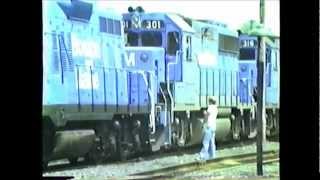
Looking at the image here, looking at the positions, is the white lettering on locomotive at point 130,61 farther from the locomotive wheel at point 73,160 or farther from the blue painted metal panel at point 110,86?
the locomotive wheel at point 73,160

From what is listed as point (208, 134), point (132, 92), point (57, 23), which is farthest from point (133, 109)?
point (57, 23)

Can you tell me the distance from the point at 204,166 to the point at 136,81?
1.57ft

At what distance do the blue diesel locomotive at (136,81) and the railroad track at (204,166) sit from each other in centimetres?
9

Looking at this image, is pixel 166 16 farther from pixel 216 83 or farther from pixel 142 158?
pixel 142 158

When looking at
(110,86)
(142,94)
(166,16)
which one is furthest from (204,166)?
(166,16)

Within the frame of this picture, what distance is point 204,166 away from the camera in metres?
2.30

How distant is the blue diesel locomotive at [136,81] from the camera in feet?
6.88

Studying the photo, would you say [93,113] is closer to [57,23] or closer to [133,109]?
[133,109]

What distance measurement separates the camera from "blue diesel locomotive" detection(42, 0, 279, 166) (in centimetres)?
210

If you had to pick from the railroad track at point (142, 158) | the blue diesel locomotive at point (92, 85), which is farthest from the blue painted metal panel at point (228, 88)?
the blue diesel locomotive at point (92, 85)

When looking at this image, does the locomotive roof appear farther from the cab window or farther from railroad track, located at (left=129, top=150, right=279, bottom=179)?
railroad track, located at (left=129, top=150, right=279, bottom=179)

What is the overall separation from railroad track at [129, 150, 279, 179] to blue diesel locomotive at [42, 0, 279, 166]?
9cm

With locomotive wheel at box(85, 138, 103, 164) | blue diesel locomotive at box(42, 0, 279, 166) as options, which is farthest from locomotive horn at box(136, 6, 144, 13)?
locomotive wheel at box(85, 138, 103, 164)
